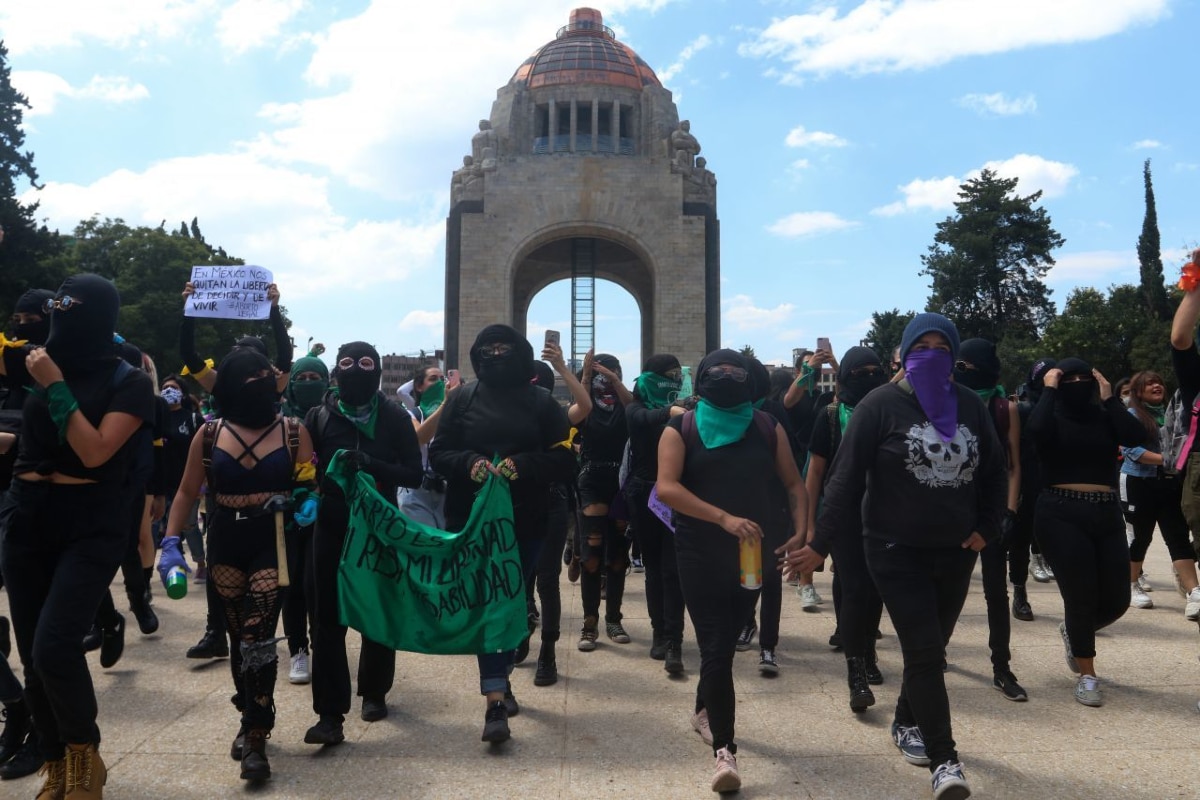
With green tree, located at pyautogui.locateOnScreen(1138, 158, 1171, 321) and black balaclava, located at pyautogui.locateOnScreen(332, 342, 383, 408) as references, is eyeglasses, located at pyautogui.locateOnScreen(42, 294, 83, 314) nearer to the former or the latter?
black balaclava, located at pyautogui.locateOnScreen(332, 342, 383, 408)

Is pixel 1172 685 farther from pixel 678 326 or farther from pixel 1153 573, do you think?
pixel 678 326

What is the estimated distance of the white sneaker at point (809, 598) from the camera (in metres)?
7.78

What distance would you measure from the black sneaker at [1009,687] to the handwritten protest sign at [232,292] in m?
5.14

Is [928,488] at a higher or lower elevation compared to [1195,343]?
lower

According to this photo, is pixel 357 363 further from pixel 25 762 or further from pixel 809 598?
pixel 809 598

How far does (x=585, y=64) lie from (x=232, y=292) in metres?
32.4

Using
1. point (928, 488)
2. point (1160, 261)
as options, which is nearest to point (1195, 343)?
point (928, 488)

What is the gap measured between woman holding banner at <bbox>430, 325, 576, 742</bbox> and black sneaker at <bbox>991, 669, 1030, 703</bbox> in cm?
285

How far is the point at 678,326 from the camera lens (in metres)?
30.1

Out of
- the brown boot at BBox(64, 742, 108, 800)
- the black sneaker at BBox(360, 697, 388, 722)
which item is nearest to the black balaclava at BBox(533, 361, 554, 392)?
the black sneaker at BBox(360, 697, 388, 722)

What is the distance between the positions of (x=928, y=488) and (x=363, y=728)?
3.13m

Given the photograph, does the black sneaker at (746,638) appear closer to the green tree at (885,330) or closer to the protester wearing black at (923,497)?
the protester wearing black at (923,497)

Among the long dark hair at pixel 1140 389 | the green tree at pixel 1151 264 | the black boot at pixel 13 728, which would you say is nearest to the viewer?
the black boot at pixel 13 728

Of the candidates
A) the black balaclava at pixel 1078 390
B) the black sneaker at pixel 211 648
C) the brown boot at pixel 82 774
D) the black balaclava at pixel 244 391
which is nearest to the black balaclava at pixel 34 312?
the black balaclava at pixel 244 391
